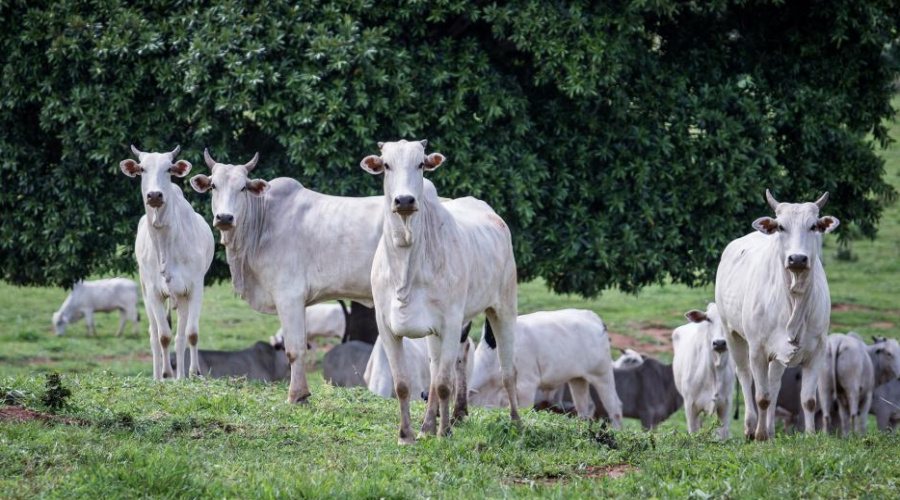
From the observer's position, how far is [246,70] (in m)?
14.1

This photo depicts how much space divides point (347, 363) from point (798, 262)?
27.2 ft

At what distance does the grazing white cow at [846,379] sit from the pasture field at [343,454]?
4.15 metres

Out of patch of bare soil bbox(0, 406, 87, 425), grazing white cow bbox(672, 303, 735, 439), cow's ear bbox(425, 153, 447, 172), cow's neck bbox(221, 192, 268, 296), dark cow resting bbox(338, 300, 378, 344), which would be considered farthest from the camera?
dark cow resting bbox(338, 300, 378, 344)

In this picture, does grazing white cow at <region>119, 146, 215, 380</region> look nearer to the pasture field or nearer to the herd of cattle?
the herd of cattle

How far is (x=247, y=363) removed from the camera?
16359 millimetres

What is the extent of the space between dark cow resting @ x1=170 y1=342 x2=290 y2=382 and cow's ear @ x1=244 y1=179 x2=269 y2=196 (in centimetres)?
505

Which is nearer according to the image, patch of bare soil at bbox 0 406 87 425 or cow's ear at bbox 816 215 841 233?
patch of bare soil at bbox 0 406 87 425

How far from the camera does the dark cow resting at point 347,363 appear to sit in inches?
638

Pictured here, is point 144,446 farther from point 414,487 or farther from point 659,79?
point 659,79

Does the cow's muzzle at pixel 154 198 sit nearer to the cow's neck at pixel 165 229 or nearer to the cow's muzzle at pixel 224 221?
the cow's neck at pixel 165 229

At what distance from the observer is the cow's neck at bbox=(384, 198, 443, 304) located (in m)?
8.54

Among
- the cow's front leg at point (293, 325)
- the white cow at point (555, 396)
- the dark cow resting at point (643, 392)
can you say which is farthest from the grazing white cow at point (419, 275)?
the dark cow resting at point (643, 392)

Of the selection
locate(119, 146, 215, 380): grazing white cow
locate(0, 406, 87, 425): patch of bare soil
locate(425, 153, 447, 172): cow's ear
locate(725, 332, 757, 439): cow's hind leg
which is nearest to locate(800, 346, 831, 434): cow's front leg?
locate(725, 332, 757, 439): cow's hind leg

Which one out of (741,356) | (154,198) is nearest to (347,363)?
(154,198)
